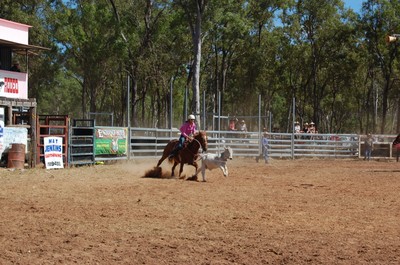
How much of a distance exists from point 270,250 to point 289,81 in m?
53.1

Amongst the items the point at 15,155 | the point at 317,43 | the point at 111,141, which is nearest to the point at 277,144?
the point at 111,141

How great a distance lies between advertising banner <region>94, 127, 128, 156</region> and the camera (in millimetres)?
24203

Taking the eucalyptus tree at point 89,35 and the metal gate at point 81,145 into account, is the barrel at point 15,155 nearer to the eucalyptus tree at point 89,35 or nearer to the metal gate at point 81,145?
the metal gate at point 81,145

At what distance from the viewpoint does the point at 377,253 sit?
791 cm

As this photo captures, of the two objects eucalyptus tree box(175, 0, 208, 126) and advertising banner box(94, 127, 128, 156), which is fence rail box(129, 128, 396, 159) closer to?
advertising banner box(94, 127, 128, 156)

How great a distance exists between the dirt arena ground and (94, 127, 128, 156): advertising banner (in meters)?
7.13

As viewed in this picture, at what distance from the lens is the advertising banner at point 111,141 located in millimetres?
24203

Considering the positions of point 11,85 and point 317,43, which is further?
point 317,43

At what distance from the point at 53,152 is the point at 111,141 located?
3629 mm

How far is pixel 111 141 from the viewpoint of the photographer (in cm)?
2492

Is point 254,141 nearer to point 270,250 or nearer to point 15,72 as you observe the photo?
point 15,72

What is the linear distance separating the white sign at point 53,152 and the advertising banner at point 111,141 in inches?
87.6

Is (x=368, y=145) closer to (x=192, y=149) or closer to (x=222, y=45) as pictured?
(x=192, y=149)

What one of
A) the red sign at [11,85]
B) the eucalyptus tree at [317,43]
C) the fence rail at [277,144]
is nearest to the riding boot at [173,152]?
the fence rail at [277,144]
